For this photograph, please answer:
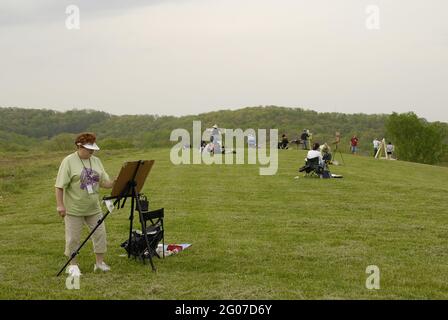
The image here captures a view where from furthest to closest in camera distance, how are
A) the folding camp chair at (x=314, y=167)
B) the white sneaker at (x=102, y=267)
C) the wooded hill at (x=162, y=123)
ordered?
the wooded hill at (x=162, y=123) < the folding camp chair at (x=314, y=167) < the white sneaker at (x=102, y=267)

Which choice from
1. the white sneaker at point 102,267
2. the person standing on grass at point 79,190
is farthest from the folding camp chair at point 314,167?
the person standing on grass at point 79,190

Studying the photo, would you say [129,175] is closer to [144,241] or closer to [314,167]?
[144,241]

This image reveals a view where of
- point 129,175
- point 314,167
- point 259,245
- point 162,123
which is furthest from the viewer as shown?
point 162,123

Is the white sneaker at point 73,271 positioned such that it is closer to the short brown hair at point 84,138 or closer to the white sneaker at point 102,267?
the white sneaker at point 102,267

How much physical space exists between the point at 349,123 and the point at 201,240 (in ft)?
379

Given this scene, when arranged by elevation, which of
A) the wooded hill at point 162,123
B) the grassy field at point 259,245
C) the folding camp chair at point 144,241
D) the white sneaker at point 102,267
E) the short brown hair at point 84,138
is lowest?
the grassy field at point 259,245

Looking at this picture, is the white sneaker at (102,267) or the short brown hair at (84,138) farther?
the white sneaker at (102,267)

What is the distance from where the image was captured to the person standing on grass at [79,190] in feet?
27.8

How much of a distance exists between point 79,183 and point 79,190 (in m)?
0.12

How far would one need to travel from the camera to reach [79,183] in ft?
28.0

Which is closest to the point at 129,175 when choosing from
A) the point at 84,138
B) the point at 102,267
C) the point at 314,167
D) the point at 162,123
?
the point at 84,138
